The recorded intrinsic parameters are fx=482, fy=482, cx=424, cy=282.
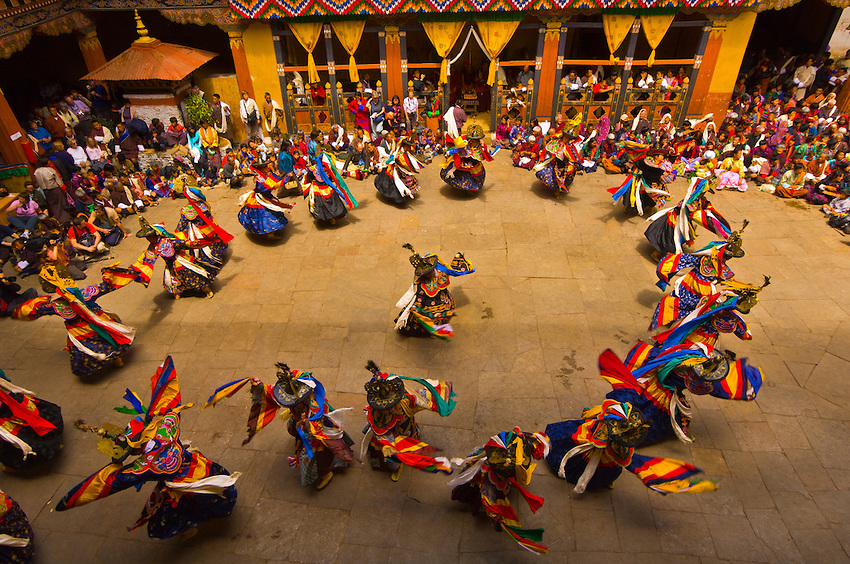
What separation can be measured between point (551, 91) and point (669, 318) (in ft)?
28.6

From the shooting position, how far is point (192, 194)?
7.58 meters

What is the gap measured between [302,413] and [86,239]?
6.83 metres

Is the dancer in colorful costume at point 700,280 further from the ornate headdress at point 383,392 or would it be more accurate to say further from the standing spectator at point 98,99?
the standing spectator at point 98,99

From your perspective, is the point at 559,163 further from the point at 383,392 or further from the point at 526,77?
Result: the point at 383,392

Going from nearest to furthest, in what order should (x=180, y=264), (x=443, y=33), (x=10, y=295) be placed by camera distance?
(x=180, y=264) < (x=10, y=295) < (x=443, y=33)

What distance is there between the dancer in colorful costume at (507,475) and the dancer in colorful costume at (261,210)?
5.89 metres

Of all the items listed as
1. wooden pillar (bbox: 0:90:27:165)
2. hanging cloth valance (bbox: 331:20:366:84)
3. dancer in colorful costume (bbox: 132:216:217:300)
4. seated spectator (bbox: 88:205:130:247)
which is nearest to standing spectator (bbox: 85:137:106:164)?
wooden pillar (bbox: 0:90:27:165)

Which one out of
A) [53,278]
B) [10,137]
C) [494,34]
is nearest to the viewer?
[53,278]

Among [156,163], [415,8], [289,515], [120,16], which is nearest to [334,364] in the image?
[289,515]

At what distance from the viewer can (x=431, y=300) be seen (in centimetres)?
630

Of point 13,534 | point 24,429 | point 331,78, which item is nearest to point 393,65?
point 331,78

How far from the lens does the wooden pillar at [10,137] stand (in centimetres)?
1024

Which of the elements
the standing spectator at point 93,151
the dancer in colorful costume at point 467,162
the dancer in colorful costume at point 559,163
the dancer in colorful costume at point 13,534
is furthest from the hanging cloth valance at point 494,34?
the dancer in colorful costume at point 13,534

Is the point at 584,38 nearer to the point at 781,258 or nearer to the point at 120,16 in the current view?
the point at 781,258
